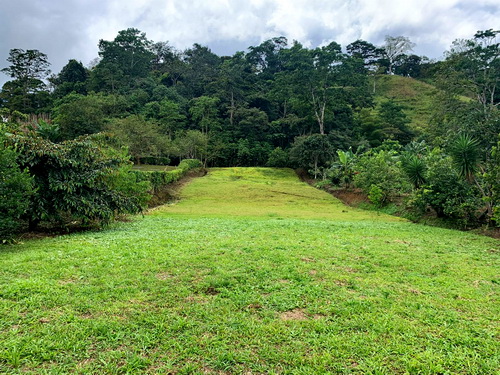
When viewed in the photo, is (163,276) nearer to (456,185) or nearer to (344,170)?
(456,185)

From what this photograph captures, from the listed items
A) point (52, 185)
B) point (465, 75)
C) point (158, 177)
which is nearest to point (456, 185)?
point (52, 185)

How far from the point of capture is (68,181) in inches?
344

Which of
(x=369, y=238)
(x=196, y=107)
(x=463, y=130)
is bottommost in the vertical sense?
(x=369, y=238)

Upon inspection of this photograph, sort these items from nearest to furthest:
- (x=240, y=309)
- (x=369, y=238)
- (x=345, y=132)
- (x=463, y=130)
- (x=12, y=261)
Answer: (x=240, y=309) < (x=12, y=261) < (x=369, y=238) < (x=463, y=130) < (x=345, y=132)

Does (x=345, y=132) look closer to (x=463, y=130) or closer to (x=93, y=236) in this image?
(x=463, y=130)

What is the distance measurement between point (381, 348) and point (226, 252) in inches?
156

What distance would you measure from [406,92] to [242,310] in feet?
289

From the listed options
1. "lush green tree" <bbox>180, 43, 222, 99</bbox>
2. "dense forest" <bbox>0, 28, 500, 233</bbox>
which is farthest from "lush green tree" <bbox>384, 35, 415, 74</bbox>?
"lush green tree" <bbox>180, 43, 222, 99</bbox>

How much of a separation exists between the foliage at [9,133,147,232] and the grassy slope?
6739 cm

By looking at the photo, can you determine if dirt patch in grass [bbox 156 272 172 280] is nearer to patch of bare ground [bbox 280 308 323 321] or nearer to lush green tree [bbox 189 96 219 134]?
patch of bare ground [bbox 280 308 323 321]

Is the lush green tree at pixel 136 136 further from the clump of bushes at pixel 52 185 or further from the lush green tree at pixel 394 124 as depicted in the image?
the lush green tree at pixel 394 124

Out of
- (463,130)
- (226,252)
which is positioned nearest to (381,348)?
(226,252)

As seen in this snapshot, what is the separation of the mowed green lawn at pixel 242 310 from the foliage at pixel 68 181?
5.53 ft

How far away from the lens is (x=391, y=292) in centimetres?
463
